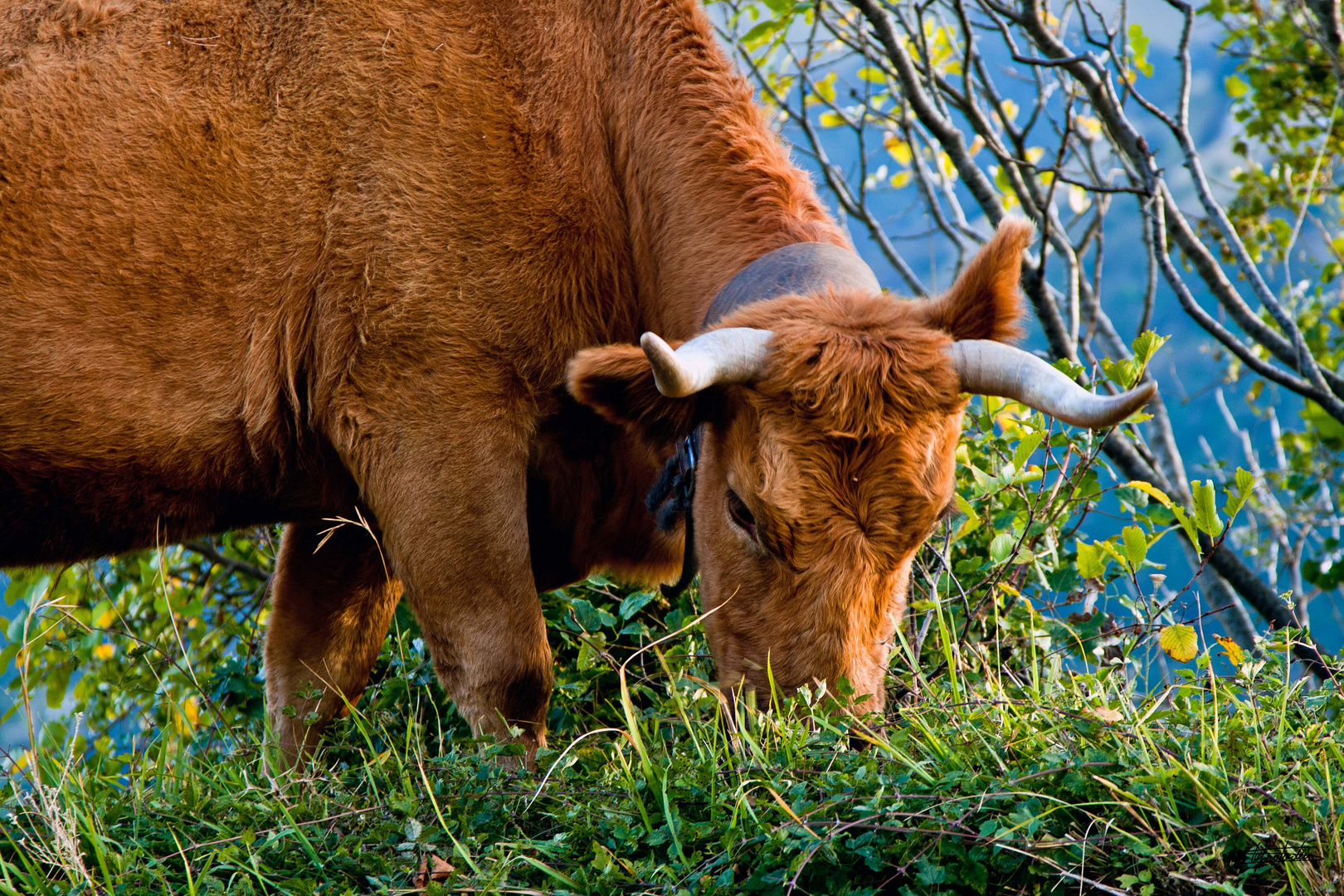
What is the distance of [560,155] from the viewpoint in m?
3.86

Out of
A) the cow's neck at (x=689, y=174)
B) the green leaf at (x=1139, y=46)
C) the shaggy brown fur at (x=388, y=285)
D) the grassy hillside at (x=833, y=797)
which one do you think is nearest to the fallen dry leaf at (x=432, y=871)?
the grassy hillside at (x=833, y=797)

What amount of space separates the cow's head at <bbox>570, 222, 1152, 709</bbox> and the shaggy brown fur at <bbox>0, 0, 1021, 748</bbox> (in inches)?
0.9

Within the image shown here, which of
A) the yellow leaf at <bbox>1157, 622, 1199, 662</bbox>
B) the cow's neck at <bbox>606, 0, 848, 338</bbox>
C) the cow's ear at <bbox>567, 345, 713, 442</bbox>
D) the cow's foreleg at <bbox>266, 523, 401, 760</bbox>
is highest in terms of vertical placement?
the cow's neck at <bbox>606, 0, 848, 338</bbox>

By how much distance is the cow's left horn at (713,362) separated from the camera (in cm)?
297

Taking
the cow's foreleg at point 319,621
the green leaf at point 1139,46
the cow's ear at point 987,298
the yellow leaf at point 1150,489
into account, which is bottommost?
the cow's foreleg at point 319,621

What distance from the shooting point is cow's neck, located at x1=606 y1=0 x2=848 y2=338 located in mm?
3869

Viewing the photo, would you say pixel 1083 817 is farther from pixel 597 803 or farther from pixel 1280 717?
pixel 597 803

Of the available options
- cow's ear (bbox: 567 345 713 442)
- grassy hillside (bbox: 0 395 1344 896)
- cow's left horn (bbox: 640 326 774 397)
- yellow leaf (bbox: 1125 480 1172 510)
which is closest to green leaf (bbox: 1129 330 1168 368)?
grassy hillside (bbox: 0 395 1344 896)

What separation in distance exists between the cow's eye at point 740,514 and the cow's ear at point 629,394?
0.28 meters

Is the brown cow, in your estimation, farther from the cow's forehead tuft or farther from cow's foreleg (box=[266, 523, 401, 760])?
cow's foreleg (box=[266, 523, 401, 760])

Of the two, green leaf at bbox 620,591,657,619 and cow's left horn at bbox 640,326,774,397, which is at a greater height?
cow's left horn at bbox 640,326,774,397

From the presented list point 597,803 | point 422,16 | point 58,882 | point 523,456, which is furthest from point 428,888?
point 422,16

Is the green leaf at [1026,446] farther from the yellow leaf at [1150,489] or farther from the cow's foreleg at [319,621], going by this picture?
the cow's foreleg at [319,621]

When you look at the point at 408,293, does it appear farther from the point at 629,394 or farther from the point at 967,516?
the point at 967,516
